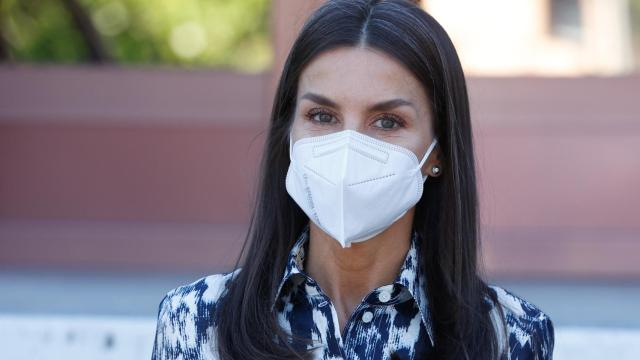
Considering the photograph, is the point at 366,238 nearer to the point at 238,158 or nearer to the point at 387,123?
the point at 387,123

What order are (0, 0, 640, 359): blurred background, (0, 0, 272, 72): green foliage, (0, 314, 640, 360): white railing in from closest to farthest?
(0, 314, 640, 360): white railing, (0, 0, 640, 359): blurred background, (0, 0, 272, 72): green foliage

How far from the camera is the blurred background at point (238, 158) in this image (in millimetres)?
5266

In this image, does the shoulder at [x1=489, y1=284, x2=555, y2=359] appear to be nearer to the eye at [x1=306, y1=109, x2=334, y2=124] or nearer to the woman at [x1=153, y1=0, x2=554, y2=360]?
the woman at [x1=153, y1=0, x2=554, y2=360]

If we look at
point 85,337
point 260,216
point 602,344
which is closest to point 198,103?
point 85,337

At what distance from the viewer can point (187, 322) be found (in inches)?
92.3

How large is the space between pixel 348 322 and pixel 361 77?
0.49m

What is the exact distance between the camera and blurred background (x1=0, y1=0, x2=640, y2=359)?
5.27 metres

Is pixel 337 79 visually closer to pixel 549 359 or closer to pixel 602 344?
pixel 549 359

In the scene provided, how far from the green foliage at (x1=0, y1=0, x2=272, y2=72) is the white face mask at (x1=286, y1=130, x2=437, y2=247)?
3.95 meters

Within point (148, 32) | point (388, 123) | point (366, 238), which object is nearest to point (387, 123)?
point (388, 123)

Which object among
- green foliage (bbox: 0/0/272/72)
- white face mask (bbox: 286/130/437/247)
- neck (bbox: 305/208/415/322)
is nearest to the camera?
white face mask (bbox: 286/130/437/247)

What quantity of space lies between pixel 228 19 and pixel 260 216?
5472 millimetres

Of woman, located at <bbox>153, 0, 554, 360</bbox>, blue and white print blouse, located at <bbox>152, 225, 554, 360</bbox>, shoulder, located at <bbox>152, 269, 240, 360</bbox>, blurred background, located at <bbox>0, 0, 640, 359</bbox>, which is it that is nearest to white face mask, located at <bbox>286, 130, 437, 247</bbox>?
woman, located at <bbox>153, 0, 554, 360</bbox>

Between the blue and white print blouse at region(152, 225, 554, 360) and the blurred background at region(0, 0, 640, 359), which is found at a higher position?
A: the blurred background at region(0, 0, 640, 359)
